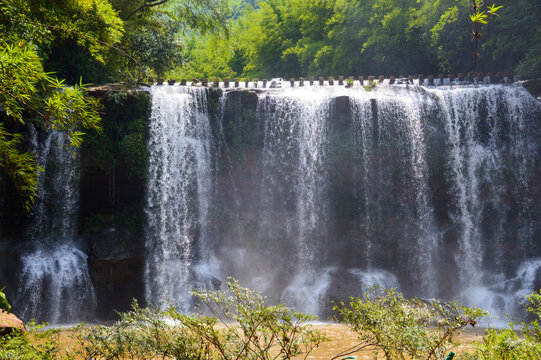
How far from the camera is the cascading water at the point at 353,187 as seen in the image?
1664cm

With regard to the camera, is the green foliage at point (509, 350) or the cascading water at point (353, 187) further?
the cascading water at point (353, 187)

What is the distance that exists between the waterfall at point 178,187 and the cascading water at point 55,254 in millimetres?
2251

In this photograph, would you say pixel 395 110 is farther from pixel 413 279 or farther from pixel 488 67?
pixel 488 67

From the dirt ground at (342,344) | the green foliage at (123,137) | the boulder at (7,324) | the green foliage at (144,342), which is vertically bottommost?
the dirt ground at (342,344)

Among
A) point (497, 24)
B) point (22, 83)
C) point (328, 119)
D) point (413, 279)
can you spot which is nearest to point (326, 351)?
point (413, 279)

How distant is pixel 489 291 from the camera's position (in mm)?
16297

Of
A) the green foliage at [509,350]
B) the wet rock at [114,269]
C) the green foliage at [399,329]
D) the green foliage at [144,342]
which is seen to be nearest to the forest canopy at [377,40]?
the wet rock at [114,269]

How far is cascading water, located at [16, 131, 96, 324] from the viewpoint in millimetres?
13922

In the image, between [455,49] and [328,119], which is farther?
[455,49]

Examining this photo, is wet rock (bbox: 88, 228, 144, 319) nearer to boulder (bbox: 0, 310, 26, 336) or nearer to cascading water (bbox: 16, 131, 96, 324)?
cascading water (bbox: 16, 131, 96, 324)

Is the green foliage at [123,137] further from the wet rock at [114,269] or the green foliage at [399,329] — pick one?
the green foliage at [399,329]

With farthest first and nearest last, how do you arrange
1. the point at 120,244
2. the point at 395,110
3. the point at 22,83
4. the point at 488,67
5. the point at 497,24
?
the point at 488,67 → the point at 497,24 → the point at 395,110 → the point at 120,244 → the point at 22,83

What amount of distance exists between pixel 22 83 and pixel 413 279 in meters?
14.7

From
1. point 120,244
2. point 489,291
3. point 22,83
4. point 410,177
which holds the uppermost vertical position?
point 22,83
